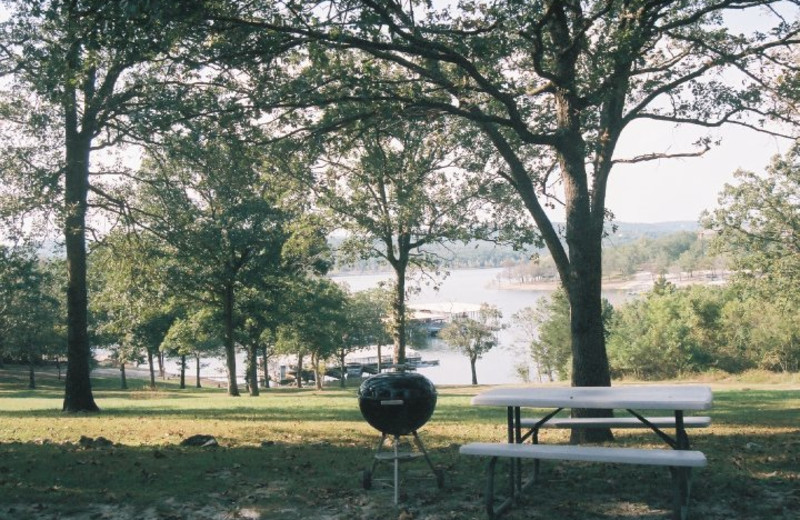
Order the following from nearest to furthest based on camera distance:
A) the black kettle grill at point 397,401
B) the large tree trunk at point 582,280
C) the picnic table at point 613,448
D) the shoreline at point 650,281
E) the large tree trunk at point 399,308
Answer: the picnic table at point 613,448 < the black kettle grill at point 397,401 < the large tree trunk at point 582,280 < the large tree trunk at point 399,308 < the shoreline at point 650,281

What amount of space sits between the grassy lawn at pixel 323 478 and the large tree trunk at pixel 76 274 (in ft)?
9.78

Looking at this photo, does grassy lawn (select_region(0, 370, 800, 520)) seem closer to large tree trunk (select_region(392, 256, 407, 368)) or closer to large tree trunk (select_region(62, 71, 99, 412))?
large tree trunk (select_region(62, 71, 99, 412))

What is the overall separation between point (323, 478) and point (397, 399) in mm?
1430

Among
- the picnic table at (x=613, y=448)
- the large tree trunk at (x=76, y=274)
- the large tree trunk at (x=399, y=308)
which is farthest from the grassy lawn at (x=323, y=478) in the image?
the large tree trunk at (x=399, y=308)

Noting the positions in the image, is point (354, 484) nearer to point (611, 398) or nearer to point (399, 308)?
point (611, 398)

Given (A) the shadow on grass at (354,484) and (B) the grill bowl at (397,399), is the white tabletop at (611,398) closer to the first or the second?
(B) the grill bowl at (397,399)

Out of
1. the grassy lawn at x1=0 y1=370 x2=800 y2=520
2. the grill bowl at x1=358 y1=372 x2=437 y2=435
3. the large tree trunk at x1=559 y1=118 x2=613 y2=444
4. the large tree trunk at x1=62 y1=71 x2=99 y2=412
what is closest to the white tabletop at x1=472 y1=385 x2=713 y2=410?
the grill bowl at x1=358 y1=372 x2=437 y2=435

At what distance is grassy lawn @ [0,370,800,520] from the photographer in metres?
5.34

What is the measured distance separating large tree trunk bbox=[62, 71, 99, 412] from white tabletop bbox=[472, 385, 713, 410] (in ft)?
33.9

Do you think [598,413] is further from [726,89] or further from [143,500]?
[143,500]

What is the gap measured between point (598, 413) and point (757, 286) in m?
25.9

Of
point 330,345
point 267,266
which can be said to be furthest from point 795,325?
point 267,266

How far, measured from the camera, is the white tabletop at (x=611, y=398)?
4.64m

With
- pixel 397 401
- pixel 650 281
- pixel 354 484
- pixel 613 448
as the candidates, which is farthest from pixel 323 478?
pixel 650 281
